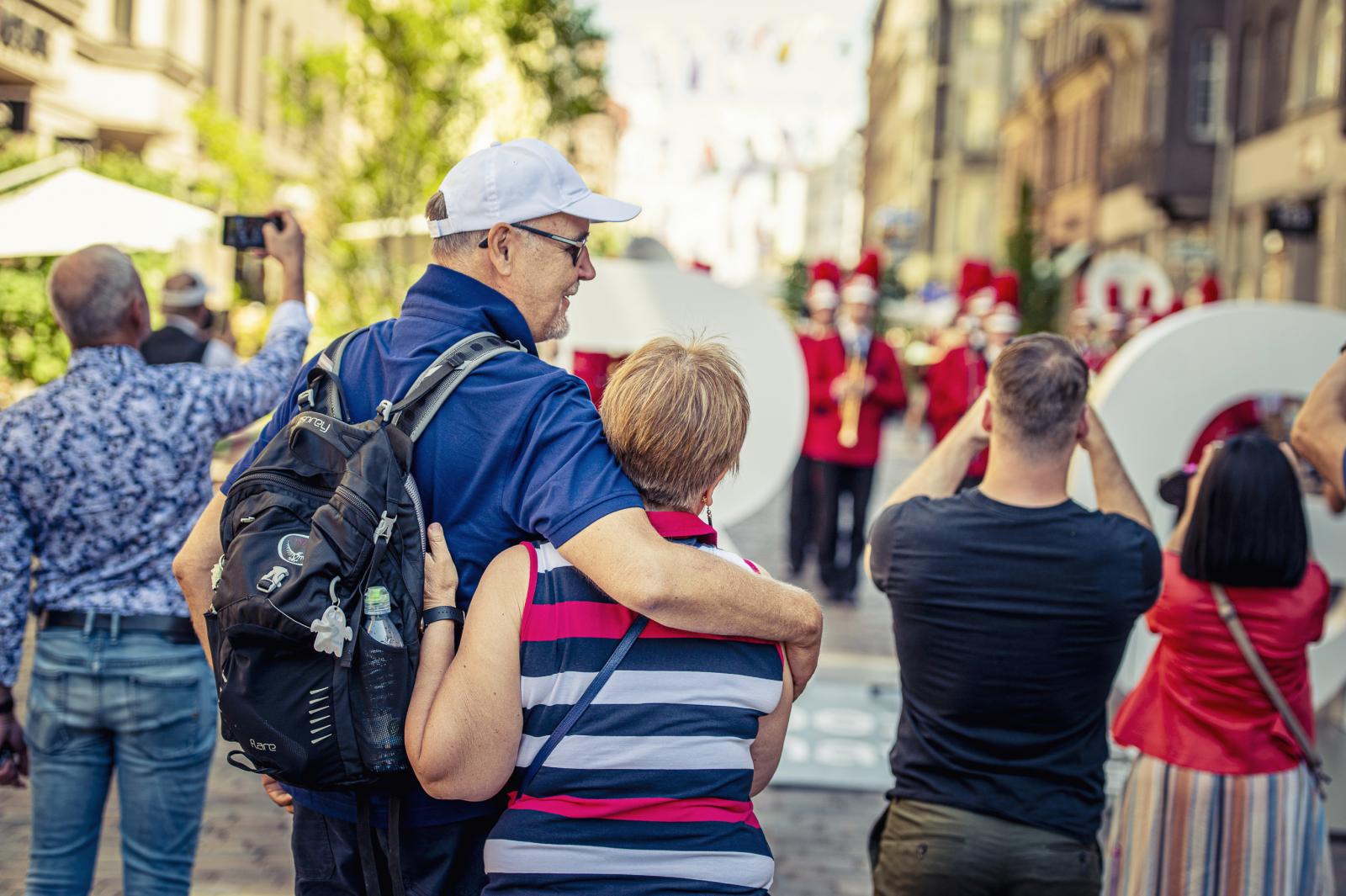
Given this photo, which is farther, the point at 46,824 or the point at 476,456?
the point at 46,824

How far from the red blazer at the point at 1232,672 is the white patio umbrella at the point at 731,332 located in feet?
9.05

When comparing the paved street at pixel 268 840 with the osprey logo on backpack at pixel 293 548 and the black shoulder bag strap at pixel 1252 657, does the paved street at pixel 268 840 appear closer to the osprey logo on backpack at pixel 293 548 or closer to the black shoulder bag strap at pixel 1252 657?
the black shoulder bag strap at pixel 1252 657

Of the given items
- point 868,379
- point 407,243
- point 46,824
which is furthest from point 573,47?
point 46,824

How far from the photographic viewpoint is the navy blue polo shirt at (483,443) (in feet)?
7.04

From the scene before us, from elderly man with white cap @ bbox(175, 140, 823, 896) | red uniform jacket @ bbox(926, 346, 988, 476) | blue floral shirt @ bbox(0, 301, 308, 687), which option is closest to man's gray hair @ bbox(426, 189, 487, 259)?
elderly man with white cap @ bbox(175, 140, 823, 896)

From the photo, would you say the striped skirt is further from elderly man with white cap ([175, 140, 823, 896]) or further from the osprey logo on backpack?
the osprey logo on backpack

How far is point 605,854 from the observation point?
6.97 feet

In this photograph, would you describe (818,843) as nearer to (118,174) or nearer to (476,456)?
(476,456)

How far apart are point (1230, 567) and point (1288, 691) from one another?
0.36m

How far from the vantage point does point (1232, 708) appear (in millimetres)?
3400

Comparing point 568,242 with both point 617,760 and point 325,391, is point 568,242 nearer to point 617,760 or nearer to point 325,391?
point 325,391

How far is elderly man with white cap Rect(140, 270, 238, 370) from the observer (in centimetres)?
692

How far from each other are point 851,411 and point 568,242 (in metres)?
8.01

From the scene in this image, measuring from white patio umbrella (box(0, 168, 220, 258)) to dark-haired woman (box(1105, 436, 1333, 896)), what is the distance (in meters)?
3.20
